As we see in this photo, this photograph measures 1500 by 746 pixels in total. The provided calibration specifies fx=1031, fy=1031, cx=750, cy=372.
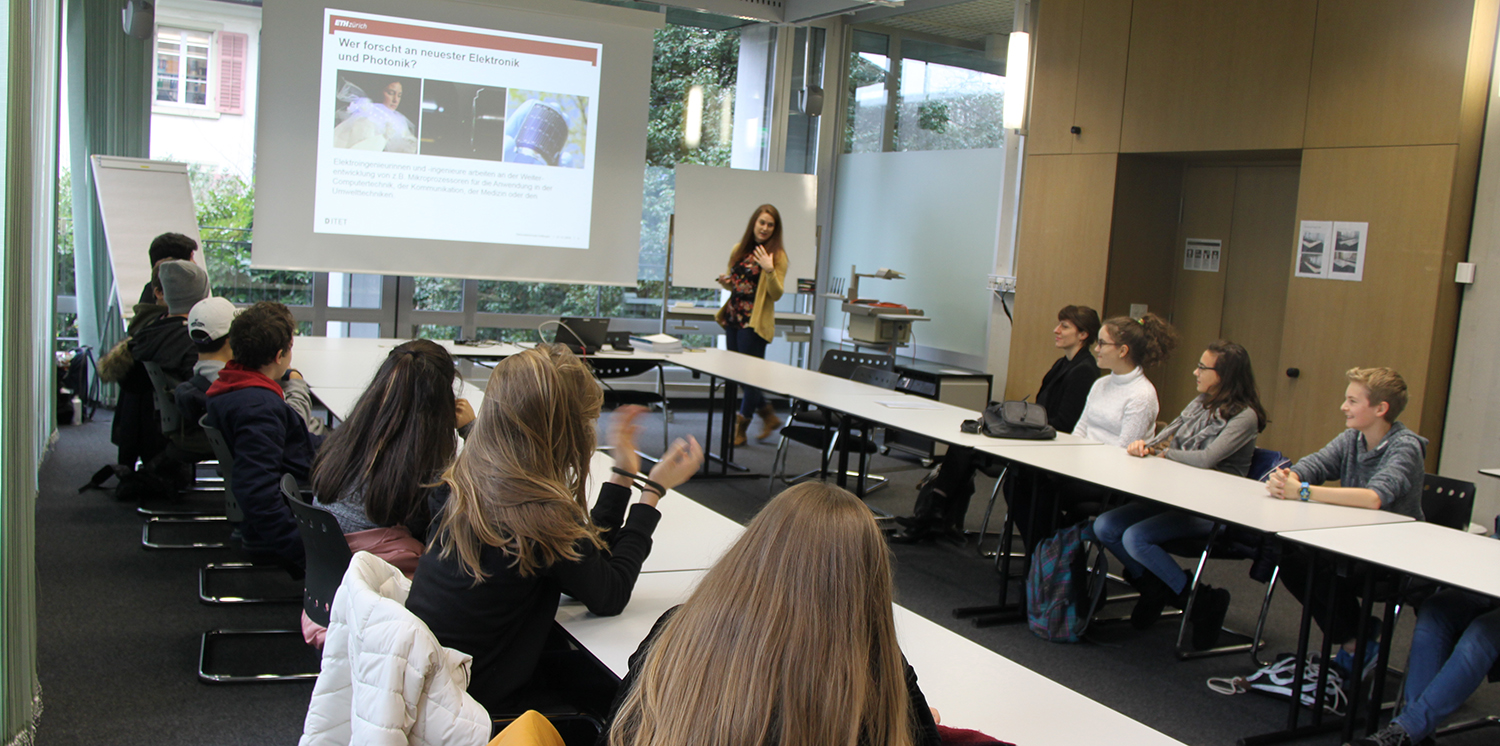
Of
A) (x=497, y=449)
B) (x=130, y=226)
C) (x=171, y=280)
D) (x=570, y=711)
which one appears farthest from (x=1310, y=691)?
(x=130, y=226)

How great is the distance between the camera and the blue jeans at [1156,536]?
350cm

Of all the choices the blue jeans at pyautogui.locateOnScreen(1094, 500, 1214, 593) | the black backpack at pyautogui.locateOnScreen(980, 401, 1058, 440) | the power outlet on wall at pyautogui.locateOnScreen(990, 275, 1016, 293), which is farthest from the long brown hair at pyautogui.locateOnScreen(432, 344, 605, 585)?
the power outlet on wall at pyautogui.locateOnScreen(990, 275, 1016, 293)

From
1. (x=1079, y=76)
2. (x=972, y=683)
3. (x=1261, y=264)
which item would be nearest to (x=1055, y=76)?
(x=1079, y=76)

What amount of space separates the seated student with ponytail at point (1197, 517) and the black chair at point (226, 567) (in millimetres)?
2729

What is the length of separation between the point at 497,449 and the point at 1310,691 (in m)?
2.66

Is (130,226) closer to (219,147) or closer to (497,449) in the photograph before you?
(219,147)

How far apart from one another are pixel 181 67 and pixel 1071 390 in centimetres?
605

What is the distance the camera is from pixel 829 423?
15.7 ft

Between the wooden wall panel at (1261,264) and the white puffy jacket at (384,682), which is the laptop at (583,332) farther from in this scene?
the white puffy jacket at (384,682)

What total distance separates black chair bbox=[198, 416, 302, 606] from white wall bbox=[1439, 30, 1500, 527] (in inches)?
189

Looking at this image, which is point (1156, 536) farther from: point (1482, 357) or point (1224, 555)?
point (1482, 357)

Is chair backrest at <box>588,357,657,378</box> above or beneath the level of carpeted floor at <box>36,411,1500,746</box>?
above

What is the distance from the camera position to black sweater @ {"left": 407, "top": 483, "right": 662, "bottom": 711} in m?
1.66

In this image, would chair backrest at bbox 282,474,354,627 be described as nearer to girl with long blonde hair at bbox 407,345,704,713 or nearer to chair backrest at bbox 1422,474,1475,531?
girl with long blonde hair at bbox 407,345,704,713
